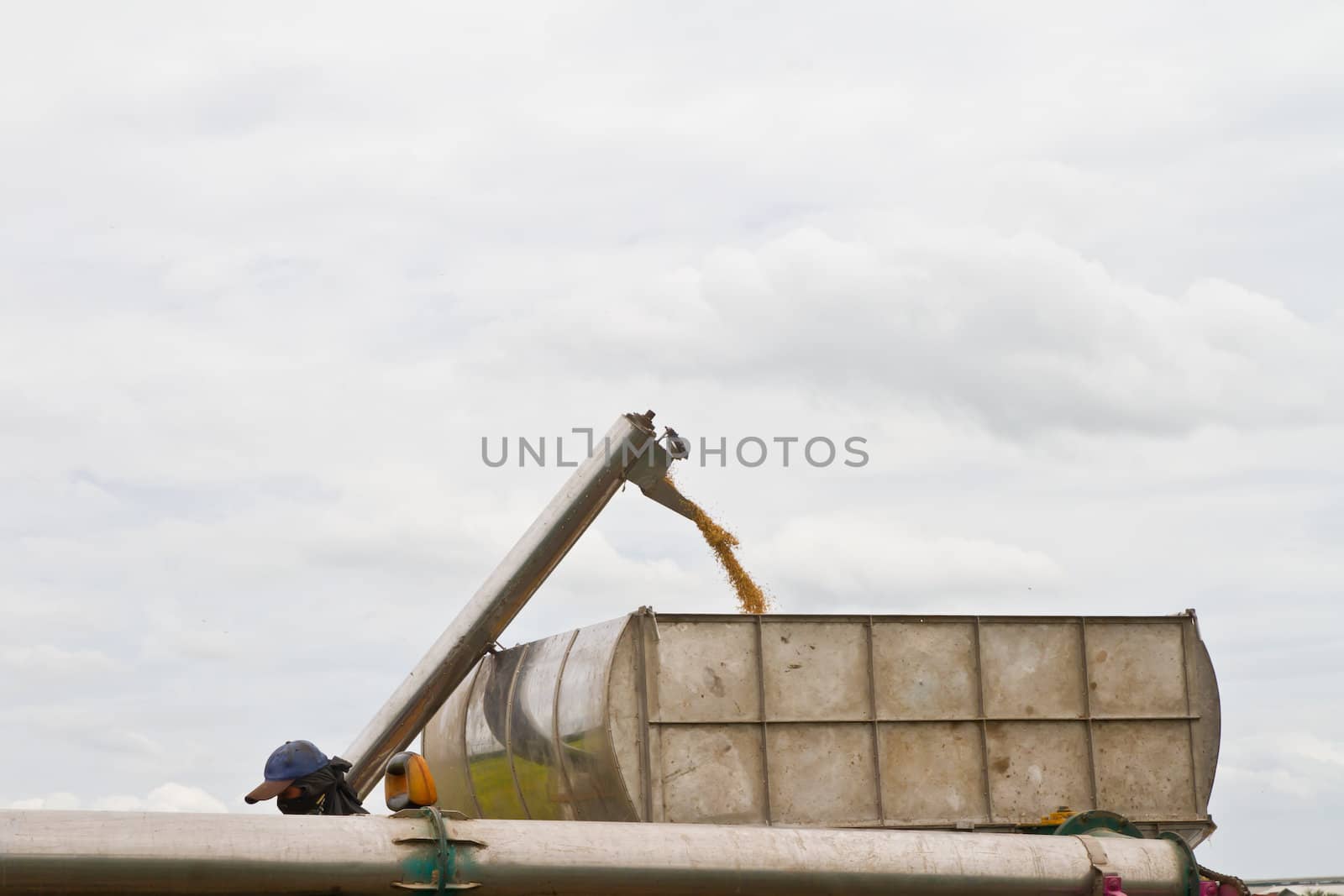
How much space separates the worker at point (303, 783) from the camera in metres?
7.07

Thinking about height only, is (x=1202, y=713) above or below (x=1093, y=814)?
above

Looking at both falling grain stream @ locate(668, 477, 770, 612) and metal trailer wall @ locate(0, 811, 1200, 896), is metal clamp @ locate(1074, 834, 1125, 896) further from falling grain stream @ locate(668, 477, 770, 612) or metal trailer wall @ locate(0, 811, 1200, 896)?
falling grain stream @ locate(668, 477, 770, 612)

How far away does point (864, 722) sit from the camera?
11609mm

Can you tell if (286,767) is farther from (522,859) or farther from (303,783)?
(522,859)

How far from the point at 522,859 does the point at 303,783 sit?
1.31 metres

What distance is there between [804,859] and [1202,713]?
6.73 metres

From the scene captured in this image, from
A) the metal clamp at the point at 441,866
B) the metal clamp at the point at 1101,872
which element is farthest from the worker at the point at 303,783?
the metal clamp at the point at 1101,872

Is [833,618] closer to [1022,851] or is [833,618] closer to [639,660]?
[639,660]

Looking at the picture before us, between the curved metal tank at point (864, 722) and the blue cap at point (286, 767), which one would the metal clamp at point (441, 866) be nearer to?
the blue cap at point (286, 767)

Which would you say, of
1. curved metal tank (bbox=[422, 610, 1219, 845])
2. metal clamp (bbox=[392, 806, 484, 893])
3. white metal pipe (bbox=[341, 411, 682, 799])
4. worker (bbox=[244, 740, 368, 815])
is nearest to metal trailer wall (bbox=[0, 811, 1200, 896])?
metal clamp (bbox=[392, 806, 484, 893])

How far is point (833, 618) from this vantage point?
11.6m

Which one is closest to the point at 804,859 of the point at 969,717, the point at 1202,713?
the point at 969,717

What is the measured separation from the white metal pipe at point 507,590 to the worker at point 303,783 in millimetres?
6512

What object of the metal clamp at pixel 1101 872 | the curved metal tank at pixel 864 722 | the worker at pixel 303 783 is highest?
the curved metal tank at pixel 864 722
